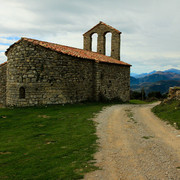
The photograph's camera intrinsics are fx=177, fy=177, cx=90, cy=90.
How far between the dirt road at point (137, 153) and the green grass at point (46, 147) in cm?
47

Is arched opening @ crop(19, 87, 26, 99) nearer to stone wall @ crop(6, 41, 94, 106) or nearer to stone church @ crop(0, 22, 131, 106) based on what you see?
stone church @ crop(0, 22, 131, 106)

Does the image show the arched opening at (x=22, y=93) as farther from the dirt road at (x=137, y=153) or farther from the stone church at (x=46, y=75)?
the dirt road at (x=137, y=153)

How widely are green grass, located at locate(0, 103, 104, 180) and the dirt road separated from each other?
47 cm

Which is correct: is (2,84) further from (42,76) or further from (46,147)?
(46,147)

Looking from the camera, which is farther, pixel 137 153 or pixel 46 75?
pixel 46 75

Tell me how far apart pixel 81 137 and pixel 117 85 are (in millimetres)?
16196

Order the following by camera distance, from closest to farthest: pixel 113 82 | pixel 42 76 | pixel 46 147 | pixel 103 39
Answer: pixel 46 147 → pixel 42 76 → pixel 113 82 → pixel 103 39

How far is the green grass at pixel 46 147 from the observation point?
466cm

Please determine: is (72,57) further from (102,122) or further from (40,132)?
(40,132)

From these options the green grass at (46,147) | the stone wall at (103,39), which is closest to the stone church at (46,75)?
the green grass at (46,147)

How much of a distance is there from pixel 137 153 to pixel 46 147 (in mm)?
3259

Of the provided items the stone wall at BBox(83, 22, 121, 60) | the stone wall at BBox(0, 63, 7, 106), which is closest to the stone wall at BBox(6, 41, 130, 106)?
the stone wall at BBox(0, 63, 7, 106)

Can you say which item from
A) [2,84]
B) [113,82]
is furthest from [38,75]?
[113,82]

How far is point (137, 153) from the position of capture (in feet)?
18.9
